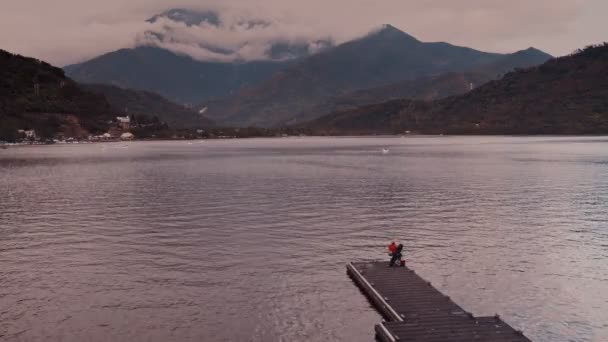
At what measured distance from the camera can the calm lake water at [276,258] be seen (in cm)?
3653

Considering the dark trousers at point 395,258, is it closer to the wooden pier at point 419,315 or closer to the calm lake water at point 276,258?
the wooden pier at point 419,315

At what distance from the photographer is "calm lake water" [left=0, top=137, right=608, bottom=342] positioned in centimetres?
3653

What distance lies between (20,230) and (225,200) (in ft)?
112

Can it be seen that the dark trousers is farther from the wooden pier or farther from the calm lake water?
A: the calm lake water

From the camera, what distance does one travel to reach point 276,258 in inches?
2060

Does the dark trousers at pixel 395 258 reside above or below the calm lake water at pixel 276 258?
above

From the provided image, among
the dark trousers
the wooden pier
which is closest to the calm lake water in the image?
the wooden pier

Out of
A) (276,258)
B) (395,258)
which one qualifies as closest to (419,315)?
(395,258)

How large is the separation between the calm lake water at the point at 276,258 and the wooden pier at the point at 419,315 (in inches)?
57.9

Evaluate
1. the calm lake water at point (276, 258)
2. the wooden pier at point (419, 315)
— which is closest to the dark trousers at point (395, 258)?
the wooden pier at point (419, 315)

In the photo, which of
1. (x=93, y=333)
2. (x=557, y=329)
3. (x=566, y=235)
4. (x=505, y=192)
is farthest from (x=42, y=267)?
(x=505, y=192)

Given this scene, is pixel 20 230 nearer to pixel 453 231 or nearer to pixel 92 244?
pixel 92 244

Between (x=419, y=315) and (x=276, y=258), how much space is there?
20404 mm

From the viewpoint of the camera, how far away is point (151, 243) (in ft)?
195
